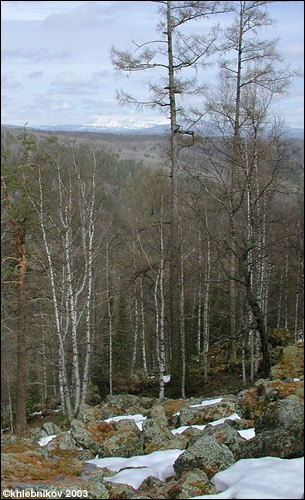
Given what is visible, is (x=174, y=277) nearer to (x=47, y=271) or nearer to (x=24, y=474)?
(x=47, y=271)

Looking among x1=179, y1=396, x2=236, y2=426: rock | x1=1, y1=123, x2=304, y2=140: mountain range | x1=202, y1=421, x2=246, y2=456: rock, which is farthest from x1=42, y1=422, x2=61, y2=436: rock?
x1=1, y1=123, x2=304, y2=140: mountain range

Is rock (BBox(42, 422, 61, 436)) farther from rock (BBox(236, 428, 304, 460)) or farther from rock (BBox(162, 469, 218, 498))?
rock (BBox(236, 428, 304, 460))

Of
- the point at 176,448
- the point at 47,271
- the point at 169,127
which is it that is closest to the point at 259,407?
the point at 176,448

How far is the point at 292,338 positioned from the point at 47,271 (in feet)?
32.3

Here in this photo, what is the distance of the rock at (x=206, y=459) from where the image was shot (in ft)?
16.0

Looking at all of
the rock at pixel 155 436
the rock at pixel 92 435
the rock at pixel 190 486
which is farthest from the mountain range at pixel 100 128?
the rock at pixel 190 486

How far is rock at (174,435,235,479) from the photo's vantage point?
489 centimetres

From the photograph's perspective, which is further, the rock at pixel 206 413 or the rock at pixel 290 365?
the rock at pixel 290 365

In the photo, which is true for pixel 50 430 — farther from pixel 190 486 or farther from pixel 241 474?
pixel 241 474

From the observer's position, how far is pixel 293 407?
17.3 ft

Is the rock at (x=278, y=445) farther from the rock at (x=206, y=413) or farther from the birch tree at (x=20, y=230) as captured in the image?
the birch tree at (x=20, y=230)

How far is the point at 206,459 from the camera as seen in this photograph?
16.3 ft

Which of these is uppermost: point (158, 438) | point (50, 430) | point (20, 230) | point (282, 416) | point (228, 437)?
point (20, 230)

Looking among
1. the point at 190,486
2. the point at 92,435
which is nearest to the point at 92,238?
the point at 92,435
